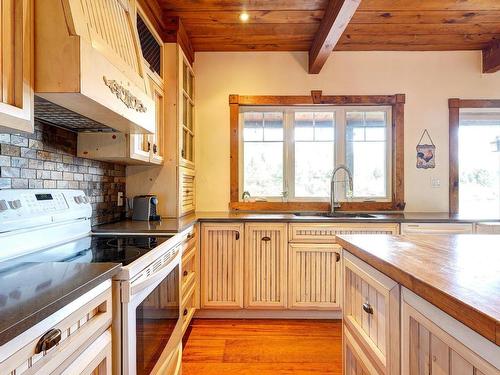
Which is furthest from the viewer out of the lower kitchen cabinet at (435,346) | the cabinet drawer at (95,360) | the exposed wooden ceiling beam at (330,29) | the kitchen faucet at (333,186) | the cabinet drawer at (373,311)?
the kitchen faucet at (333,186)

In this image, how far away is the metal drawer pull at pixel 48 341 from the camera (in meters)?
0.65

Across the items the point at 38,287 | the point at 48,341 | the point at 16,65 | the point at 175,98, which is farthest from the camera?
the point at 175,98

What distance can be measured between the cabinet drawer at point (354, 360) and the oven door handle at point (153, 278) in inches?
33.6

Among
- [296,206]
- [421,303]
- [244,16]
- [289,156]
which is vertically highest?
[244,16]

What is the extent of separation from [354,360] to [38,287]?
1172 mm

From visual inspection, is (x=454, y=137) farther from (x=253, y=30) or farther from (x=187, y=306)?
(x=187, y=306)

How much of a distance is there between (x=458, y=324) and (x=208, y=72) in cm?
298

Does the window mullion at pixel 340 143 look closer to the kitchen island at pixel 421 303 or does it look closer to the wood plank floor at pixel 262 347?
the wood plank floor at pixel 262 347

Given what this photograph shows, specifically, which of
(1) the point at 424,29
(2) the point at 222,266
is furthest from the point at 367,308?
(1) the point at 424,29

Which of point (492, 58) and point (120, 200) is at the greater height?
point (492, 58)

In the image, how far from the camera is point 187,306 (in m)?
2.21

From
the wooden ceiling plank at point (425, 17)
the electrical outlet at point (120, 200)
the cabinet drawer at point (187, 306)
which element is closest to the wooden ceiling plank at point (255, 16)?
the wooden ceiling plank at point (425, 17)

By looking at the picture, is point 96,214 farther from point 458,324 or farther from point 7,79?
point 458,324

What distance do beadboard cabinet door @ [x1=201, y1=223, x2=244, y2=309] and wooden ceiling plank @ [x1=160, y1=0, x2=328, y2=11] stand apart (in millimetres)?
1716
